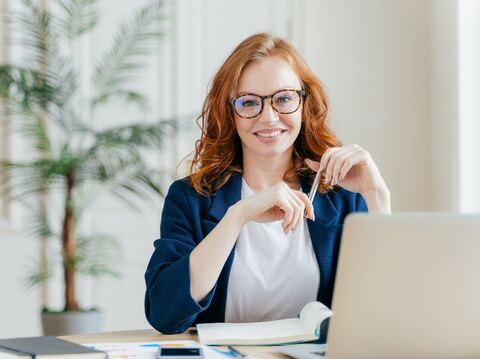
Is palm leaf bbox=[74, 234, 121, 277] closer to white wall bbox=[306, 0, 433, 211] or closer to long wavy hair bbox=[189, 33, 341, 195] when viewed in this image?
white wall bbox=[306, 0, 433, 211]

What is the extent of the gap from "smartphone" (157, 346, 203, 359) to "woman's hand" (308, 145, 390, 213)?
0.65 meters

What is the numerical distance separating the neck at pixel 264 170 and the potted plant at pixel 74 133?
5.16ft

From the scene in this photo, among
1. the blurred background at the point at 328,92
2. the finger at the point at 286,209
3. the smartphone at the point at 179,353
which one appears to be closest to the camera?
the smartphone at the point at 179,353

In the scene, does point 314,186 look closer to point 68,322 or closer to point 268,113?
point 268,113

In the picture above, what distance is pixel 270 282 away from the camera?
79.9 inches

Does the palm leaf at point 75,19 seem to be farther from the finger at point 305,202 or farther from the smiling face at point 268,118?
the finger at point 305,202

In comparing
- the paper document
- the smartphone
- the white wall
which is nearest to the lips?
the paper document

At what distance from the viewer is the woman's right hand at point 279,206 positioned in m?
1.82

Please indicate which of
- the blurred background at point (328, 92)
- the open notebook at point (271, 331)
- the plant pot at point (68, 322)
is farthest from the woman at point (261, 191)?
the plant pot at point (68, 322)

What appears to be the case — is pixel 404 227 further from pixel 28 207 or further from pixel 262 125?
pixel 28 207

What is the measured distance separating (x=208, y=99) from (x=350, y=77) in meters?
1.89

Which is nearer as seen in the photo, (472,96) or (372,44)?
(472,96)

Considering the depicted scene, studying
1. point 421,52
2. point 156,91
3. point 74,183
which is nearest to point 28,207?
point 74,183

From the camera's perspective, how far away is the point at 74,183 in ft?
12.3
